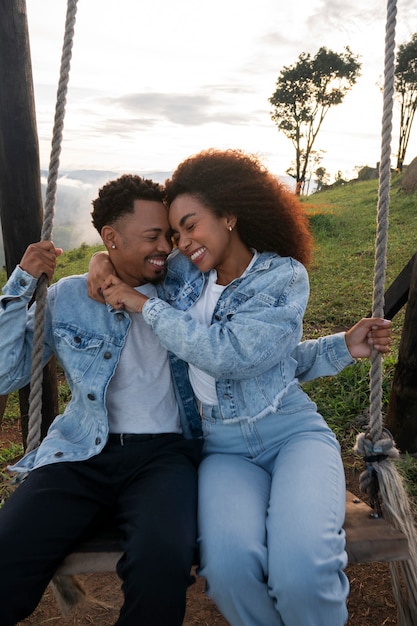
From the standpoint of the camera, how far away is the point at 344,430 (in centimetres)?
381

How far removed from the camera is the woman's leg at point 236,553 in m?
1.72

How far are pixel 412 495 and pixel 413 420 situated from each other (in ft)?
1.33

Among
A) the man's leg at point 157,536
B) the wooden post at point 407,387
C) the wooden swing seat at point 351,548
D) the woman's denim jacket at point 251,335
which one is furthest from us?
the wooden post at point 407,387

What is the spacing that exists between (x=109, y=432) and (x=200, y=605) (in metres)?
1.10

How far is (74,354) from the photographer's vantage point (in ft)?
7.39

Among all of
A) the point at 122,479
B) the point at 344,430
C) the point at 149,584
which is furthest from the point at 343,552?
the point at 344,430

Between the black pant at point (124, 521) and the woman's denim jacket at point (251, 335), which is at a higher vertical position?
the woman's denim jacket at point (251, 335)

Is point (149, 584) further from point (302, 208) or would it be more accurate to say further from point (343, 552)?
point (302, 208)

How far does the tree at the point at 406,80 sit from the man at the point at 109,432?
17.5m

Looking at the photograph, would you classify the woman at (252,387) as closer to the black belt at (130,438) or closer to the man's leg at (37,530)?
the black belt at (130,438)

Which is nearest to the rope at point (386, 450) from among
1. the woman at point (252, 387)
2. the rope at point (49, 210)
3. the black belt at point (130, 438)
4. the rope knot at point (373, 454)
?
the rope knot at point (373, 454)

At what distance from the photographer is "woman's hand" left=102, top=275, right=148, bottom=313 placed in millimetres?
2121

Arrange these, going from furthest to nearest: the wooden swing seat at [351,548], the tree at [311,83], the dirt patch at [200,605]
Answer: the tree at [311,83], the dirt patch at [200,605], the wooden swing seat at [351,548]

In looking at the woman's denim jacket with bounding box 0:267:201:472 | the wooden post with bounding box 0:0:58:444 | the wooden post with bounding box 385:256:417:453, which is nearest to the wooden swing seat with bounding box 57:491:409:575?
the woman's denim jacket with bounding box 0:267:201:472
